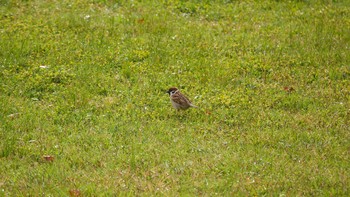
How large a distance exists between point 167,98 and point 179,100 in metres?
0.77

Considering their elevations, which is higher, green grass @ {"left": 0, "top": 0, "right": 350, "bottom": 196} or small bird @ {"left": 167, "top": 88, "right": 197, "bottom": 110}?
small bird @ {"left": 167, "top": 88, "right": 197, "bottom": 110}

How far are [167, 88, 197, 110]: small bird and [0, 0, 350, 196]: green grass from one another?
206 millimetres

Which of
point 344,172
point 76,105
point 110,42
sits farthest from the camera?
point 110,42

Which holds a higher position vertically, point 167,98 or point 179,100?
point 179,100

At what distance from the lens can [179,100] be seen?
956cm

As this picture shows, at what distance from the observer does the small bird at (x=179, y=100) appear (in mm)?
9562

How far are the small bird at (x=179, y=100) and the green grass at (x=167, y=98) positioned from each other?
0.21 m

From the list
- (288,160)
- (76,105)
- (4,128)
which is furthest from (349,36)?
(4,128)

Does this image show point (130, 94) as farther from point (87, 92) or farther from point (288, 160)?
point (288, 160)

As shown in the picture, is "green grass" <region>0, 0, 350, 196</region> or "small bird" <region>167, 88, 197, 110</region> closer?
"green grass" <region>0, 0, 350, 196</region>

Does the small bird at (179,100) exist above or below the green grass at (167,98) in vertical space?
above

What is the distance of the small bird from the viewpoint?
31.4ft

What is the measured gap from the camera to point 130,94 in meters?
10.3

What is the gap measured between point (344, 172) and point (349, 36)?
5.51 m
